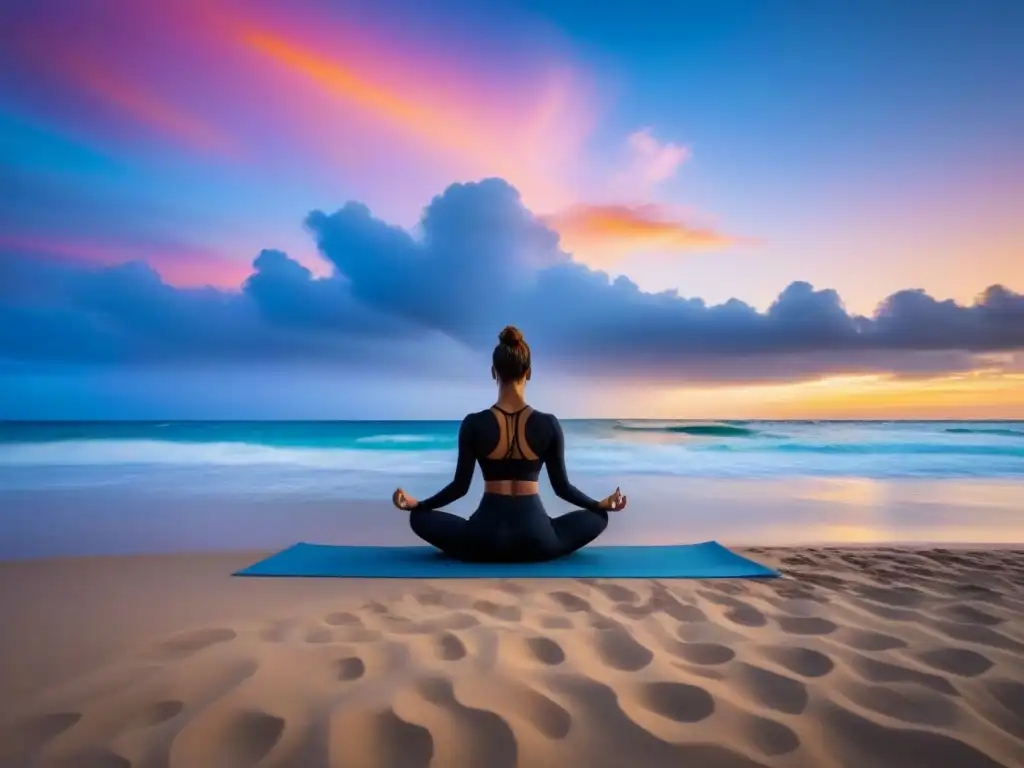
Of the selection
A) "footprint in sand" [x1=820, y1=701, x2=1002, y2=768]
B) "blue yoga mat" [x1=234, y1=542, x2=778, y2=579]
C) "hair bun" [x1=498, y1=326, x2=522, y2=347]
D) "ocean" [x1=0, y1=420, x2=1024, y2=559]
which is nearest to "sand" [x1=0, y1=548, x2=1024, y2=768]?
"footprint in sand" [x1=820, y1=701, x2=1002, y2=768]

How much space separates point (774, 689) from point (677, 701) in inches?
13.3

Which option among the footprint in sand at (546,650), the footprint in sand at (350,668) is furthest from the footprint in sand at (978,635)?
the footprint in sand at (350,668)

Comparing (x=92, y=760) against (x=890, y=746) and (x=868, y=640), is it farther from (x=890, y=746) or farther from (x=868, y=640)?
(x=868, y=640)

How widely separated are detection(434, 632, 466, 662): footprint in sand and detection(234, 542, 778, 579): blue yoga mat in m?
1.15

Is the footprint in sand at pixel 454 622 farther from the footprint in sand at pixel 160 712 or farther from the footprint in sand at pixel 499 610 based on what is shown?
the footprint in sand at pixel 160 712

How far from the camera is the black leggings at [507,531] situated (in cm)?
420

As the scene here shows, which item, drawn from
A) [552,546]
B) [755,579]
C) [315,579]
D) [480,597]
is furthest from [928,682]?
[315,579]

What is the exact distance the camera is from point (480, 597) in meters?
3.38

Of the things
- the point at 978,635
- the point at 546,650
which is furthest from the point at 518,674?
the point at 978,635

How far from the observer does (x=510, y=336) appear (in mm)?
4383

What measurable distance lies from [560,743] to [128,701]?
1347 mm

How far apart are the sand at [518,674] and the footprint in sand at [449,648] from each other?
0.01 m

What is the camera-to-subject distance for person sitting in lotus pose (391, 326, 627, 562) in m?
4.22

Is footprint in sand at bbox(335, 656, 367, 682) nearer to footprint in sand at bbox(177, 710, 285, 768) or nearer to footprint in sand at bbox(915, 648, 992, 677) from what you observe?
footprint in sand at bbox(177, 710, 285, 768)
